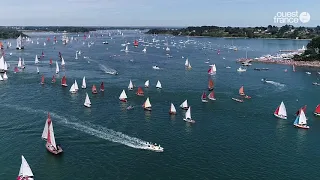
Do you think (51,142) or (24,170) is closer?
(24,170)

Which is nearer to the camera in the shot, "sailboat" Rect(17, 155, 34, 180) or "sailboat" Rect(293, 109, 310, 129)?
"sailboat" Rect(17, 155, 34, 180)

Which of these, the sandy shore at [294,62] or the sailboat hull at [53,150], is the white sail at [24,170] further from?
the sandy shore at [294,62]

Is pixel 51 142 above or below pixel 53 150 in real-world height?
above

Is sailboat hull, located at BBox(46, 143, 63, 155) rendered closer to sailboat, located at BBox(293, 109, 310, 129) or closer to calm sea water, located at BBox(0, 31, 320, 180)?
calm sea water, located at BBox(0, 31, 320, 180)


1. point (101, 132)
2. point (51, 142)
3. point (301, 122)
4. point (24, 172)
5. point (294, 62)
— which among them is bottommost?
point (24, 172)

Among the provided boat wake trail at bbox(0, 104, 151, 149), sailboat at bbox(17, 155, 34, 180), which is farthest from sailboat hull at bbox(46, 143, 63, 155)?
sailboat at bbox(17, 155, 34, 180)

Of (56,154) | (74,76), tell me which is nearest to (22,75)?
(74,76)

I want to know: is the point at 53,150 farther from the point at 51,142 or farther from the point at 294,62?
the point at 294,62

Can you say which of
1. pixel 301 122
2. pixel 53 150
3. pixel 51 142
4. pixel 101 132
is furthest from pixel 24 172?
pixel 301 122

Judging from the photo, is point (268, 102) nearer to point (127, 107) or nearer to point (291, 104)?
point (291, 104)

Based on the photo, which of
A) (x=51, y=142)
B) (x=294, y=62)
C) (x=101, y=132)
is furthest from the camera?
(x=294, y=62)

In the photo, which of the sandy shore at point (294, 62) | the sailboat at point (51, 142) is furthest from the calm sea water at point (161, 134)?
the sandy shore at point (294, 62)
